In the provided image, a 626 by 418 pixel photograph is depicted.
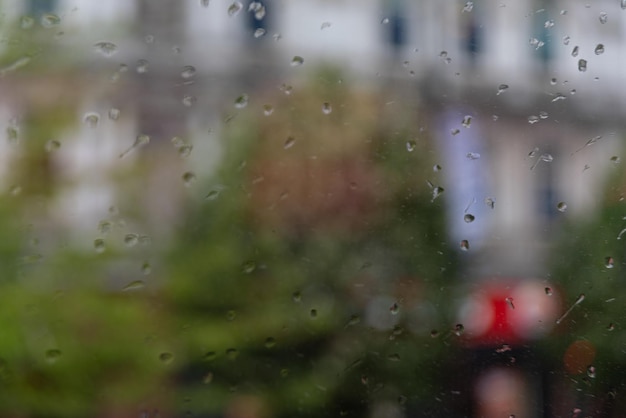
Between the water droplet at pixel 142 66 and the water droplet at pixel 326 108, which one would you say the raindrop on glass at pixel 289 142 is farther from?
the water droplet at pixel 142 66

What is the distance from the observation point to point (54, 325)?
1.12 meters

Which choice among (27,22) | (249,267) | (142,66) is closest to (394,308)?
(249,267)

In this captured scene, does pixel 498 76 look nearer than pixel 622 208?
No

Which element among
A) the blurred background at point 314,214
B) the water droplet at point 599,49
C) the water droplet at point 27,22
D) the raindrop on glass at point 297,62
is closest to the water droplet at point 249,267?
the blurred background at point 314,214

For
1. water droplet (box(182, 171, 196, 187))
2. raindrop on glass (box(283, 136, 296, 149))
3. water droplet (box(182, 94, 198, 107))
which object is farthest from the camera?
raindrop on glass (box(283, 136, 296, 149))

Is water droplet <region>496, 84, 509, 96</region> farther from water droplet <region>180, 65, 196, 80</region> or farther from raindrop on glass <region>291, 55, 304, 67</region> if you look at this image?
water droplet <region>180, 65, 196, 80</region>

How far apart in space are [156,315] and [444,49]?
0.58 meters

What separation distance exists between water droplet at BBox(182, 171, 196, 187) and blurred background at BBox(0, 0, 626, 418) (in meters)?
0.03

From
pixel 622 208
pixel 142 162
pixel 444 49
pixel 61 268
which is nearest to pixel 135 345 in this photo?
pixel 61 268

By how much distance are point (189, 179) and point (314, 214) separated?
0.84 feet

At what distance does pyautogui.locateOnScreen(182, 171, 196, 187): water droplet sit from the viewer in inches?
46.8

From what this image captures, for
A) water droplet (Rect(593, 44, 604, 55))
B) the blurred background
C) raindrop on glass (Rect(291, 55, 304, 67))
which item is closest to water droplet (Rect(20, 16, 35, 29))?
the blurred background

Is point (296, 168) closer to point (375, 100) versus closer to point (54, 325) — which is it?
point (375, 100)

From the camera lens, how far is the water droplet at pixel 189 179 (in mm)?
1189
